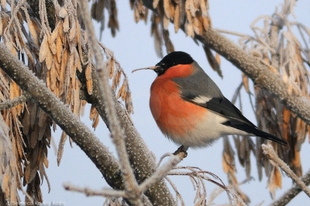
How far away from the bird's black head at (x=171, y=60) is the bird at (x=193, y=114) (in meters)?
0.17

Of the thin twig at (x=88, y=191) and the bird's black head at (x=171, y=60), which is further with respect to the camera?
the bird's black head at (x=171, y=60)

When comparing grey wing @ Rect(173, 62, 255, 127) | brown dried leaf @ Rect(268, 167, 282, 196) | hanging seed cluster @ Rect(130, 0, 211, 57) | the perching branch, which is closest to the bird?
grey wing @ Rect(173, 62, 255, 127)

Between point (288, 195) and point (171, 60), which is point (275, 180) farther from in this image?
point (288, 195)

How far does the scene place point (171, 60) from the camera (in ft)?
11.7

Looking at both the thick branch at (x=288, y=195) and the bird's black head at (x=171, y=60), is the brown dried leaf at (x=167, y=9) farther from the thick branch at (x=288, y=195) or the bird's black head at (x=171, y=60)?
the thick branch at (x=288, y=195)

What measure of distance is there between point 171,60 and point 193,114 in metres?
0.57

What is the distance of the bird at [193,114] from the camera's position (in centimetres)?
308

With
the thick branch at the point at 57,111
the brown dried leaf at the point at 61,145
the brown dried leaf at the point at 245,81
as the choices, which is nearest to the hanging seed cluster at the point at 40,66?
the brown dried leaf at the point at 61,145

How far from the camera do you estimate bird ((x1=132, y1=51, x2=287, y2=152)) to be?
10.1ft

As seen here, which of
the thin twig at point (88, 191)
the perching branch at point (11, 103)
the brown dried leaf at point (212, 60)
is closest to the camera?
the thin twig at point (88, 191)

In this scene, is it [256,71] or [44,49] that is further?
[256,71]

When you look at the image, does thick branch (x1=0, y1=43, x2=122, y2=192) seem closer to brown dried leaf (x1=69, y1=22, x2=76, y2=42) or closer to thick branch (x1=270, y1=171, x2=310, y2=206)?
brown dried leaf (x1=69, y1=22, x2=76, y2=42)

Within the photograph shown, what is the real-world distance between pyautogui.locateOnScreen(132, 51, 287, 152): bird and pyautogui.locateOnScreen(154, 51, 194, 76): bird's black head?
0.56 ft

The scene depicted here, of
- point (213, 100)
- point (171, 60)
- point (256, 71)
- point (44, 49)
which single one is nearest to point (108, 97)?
point (44, 49)
